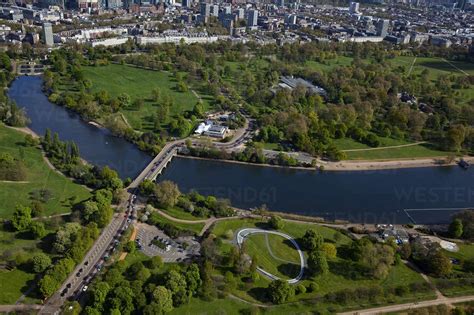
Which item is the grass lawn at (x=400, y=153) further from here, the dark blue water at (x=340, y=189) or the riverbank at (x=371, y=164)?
the dark blue water at (x=340, y=189)

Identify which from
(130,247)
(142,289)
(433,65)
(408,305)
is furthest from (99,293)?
(433,65)

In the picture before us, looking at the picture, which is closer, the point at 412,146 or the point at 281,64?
the point at 412,146

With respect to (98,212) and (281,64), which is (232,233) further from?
(281,64)

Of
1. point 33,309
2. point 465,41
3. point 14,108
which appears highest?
point 465,41

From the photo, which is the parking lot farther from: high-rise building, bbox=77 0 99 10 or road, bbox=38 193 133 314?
high-rise building, bbox=77 0 99 10

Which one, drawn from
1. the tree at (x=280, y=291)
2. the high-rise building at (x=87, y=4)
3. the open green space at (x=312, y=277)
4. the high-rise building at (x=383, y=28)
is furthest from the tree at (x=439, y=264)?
the high-rise building at (x=87, y=4)

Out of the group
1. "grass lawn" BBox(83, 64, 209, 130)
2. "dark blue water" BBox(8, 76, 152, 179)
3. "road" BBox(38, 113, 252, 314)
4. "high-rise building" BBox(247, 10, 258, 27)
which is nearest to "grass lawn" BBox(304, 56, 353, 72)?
"grass lawn" BBox(83, 64, 209, 130)

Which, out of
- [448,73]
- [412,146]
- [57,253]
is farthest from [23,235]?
[448,73]
